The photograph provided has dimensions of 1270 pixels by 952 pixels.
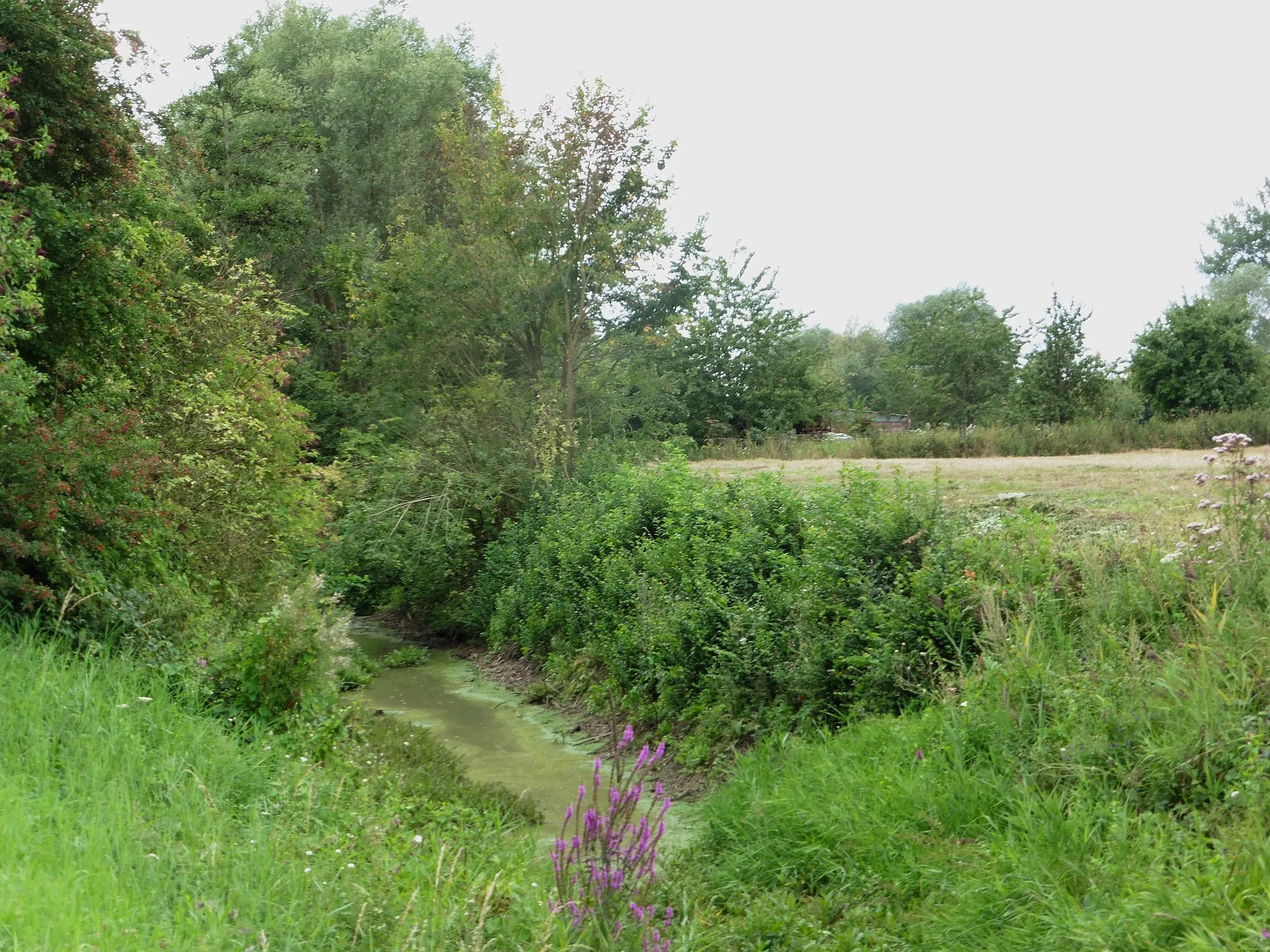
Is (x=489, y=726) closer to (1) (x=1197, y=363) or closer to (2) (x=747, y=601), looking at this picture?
(2) (x=747, y=601)

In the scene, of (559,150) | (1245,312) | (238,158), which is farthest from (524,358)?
(1245,312)

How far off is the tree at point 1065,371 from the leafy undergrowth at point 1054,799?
1084 inches

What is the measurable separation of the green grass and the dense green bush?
71cm

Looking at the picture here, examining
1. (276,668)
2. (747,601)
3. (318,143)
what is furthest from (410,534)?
(318,143)

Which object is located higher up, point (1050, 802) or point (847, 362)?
point (847, 362)

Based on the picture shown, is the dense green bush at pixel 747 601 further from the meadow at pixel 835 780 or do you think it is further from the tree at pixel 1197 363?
the tree at pixel 1197 363

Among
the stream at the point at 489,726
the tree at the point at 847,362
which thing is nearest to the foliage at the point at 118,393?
the stream at the point at 489,726

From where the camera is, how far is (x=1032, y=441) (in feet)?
84.6

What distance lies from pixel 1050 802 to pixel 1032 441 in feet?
72.9

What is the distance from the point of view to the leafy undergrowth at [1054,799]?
14.3ft

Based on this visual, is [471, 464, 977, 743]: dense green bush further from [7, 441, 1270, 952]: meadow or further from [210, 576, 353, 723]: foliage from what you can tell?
[210, 576, 353, 723]: foliage

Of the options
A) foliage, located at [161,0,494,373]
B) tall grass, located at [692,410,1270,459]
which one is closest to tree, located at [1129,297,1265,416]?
tall grass, located at [692,410,1270,459]

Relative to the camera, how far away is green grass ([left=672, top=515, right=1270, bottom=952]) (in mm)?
4336

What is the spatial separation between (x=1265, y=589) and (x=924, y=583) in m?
2.50
